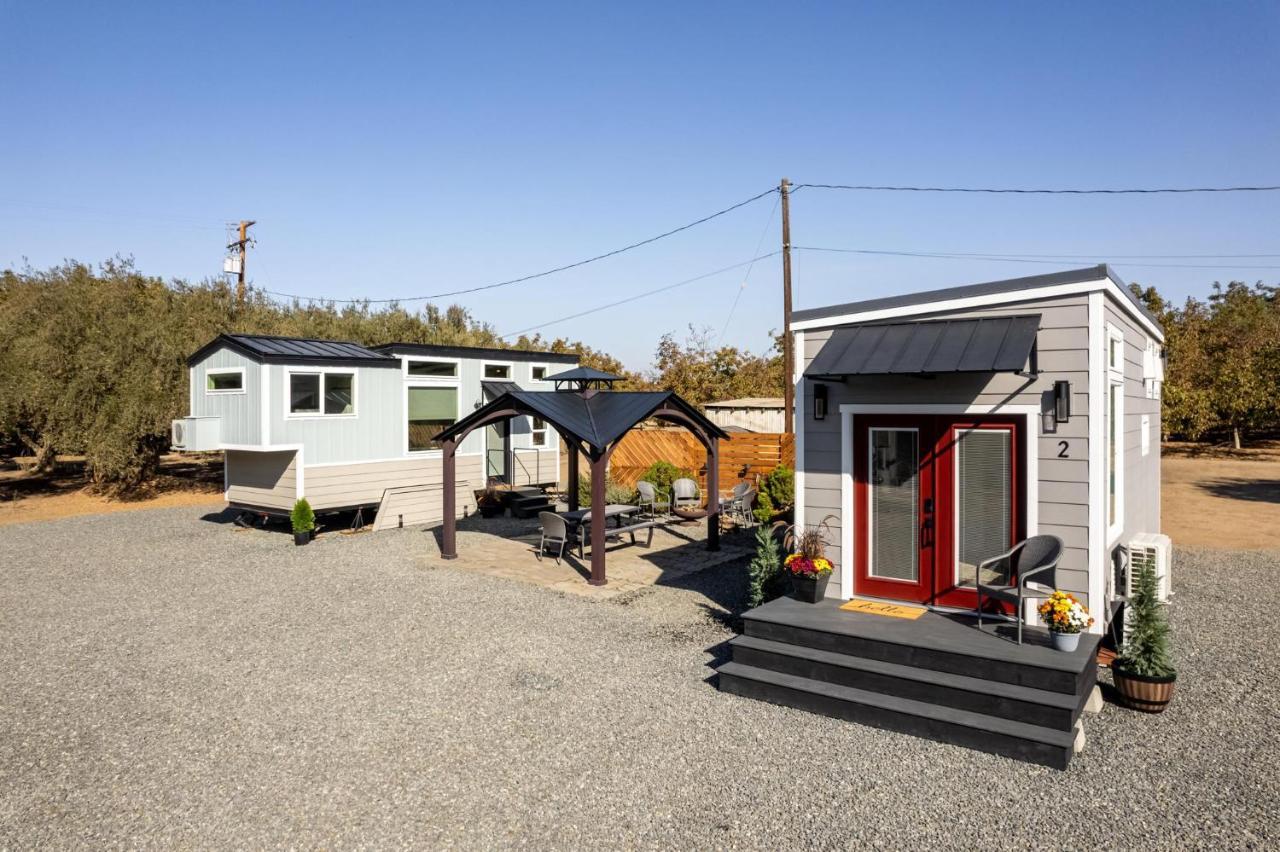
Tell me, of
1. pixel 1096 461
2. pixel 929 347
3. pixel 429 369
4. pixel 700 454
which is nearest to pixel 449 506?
pixel 429 369

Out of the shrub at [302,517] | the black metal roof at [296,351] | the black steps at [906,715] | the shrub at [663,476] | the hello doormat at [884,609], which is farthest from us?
the shrub at [663,476]

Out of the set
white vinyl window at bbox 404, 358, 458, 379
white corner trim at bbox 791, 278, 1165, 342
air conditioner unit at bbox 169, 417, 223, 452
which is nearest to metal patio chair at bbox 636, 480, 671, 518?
white vinyl window at bbox 404, 358, 458, 379

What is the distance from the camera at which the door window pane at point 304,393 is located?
13.7m

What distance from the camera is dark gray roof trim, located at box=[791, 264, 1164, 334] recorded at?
6.20 meters

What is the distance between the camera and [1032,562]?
6195mm

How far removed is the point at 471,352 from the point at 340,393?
3117 mm

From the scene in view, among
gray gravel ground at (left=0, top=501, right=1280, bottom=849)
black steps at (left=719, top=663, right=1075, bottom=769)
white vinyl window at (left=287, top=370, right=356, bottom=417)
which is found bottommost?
gray gravel ground at (left=0, top=501, right=1280, bottom=849)

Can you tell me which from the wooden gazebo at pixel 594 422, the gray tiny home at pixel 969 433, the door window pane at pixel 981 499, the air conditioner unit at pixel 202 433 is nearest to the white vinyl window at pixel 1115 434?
the gray tiny home at pixel 969 433

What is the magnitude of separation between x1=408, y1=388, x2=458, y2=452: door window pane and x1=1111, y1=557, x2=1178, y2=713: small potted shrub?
1257cm

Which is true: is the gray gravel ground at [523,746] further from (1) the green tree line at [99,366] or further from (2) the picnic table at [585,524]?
(1) the green tree line at [99,366]

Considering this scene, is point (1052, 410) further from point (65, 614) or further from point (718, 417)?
point (718, 417)

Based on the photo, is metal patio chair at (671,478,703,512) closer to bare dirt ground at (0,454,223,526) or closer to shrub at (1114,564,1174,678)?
shrub at (1114,564,1174,678)

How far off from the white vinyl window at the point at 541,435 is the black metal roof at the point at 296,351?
396 centimetres

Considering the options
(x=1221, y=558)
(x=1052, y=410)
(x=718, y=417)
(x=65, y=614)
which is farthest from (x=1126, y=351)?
(x=718, y=417)
